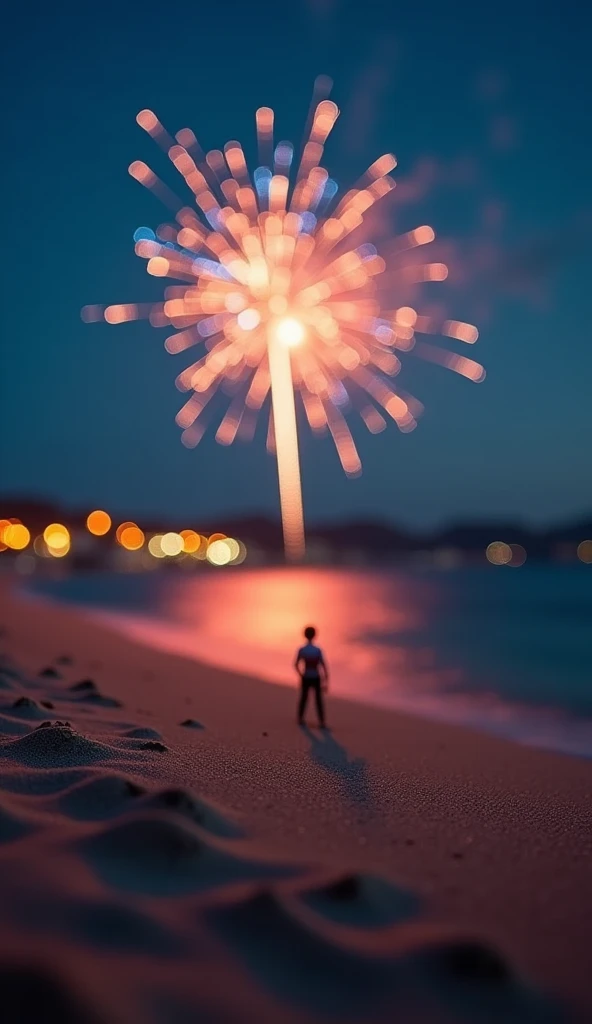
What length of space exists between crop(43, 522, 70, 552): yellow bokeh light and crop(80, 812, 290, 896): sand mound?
613 ft

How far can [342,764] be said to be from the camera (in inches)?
337

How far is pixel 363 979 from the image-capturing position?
392 centimetres

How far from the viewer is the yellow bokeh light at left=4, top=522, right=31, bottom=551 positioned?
176875mm

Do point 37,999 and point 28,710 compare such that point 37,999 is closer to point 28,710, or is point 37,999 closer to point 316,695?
point 28,710

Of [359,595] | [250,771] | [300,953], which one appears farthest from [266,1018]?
[359,595]

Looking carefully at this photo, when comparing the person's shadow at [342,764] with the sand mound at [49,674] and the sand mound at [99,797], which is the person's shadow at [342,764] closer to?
the sand mound at [99,797]

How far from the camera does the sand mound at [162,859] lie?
4.69 metres

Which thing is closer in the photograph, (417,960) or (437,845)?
(417,960)

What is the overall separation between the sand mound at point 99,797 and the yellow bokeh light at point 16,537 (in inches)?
7107

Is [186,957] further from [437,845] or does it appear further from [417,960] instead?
[437,845]

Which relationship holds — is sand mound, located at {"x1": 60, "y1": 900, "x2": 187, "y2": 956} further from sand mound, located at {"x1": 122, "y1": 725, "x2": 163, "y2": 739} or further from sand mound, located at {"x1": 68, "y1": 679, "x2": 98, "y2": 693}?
sand mound, located at {"x1": 68, "y1": 679, "x2": 98, "y2": 693}

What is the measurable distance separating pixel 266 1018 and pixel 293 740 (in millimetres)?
6384

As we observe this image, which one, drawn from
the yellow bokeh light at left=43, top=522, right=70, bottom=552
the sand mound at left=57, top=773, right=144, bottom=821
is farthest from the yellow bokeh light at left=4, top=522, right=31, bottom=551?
the sand mound at left=57, top=773, right=144, bottom=821

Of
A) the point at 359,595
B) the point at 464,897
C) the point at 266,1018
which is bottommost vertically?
the point at 266,1018
